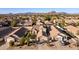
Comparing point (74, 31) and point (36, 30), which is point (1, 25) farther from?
point (74, 31)

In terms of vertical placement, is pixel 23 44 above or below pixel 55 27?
below

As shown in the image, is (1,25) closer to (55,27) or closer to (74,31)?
(55,27)

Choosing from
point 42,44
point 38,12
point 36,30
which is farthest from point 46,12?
point 42,44
